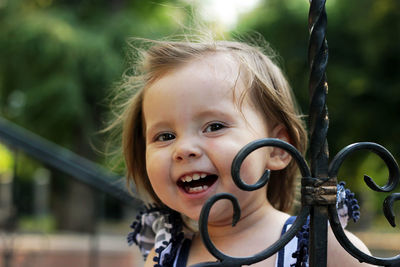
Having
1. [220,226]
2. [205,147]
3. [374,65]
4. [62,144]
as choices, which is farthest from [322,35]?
[62,144]

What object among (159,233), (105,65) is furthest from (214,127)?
(105,65)

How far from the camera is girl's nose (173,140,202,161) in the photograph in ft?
4.24

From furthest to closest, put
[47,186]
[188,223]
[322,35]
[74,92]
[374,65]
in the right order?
[47,186]
[74,92]
[374,65]
[188,223]
[322,35]

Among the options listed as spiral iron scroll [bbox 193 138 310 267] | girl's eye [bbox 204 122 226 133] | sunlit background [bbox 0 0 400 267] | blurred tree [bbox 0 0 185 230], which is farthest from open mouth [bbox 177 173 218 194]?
blurred tree [bbox 0 0 185 230]

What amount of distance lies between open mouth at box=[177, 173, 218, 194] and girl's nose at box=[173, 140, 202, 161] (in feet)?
0.17

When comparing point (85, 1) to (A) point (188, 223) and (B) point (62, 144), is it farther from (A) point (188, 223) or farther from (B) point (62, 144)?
(A) point (188, 223)

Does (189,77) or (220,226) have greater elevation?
(189,77)

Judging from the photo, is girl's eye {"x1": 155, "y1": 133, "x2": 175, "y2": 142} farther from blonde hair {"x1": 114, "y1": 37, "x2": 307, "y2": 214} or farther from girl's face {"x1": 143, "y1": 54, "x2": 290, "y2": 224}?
blonde hair {"x1": 114, "y1": 37, "x2": 307, "y2": 214}

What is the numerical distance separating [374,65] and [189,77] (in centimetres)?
1050

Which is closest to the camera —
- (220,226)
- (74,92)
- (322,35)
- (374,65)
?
(322,35)

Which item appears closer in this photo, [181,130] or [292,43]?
[181,130]

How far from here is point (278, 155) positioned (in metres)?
1.50

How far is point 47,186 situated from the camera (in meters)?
15.7

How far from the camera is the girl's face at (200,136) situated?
4.27ft
